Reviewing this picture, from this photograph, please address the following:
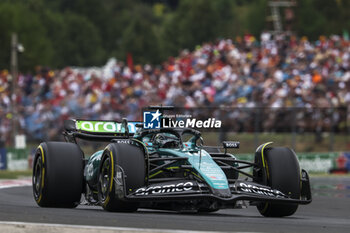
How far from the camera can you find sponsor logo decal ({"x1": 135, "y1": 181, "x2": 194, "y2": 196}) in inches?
387

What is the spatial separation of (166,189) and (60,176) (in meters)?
1.86

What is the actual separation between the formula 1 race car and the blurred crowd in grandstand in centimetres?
1296

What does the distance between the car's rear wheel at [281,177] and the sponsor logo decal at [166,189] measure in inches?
54.4

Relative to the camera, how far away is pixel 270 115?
2359cm

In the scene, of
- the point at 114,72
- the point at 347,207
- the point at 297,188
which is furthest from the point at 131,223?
the point at 114,72

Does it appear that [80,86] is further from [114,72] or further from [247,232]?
[247,232]

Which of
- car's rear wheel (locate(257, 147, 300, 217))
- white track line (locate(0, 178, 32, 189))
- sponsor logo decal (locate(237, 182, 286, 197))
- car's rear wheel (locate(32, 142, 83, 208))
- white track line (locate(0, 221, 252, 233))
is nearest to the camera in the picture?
white track line (locate(0, 221, 252, 233))

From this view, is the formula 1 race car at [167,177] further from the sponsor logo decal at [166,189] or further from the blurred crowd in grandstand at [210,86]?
the blurred crowd in grandstand at [210,86]

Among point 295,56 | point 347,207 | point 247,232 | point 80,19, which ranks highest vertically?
point 80,19

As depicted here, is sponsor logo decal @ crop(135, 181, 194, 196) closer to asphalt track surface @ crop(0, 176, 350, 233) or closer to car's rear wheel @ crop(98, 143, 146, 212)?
car's rear wheel @ crop(98, 143, 146, 212)

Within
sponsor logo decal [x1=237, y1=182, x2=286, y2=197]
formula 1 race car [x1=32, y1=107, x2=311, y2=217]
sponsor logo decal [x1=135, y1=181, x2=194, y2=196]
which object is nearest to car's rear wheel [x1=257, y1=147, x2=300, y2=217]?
formula 1 race car [x1=32, y1=107, x2=311, y2=217]

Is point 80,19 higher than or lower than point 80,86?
higher

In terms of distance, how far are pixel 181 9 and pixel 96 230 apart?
76534mm

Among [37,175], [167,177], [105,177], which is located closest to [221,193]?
[167,177]
